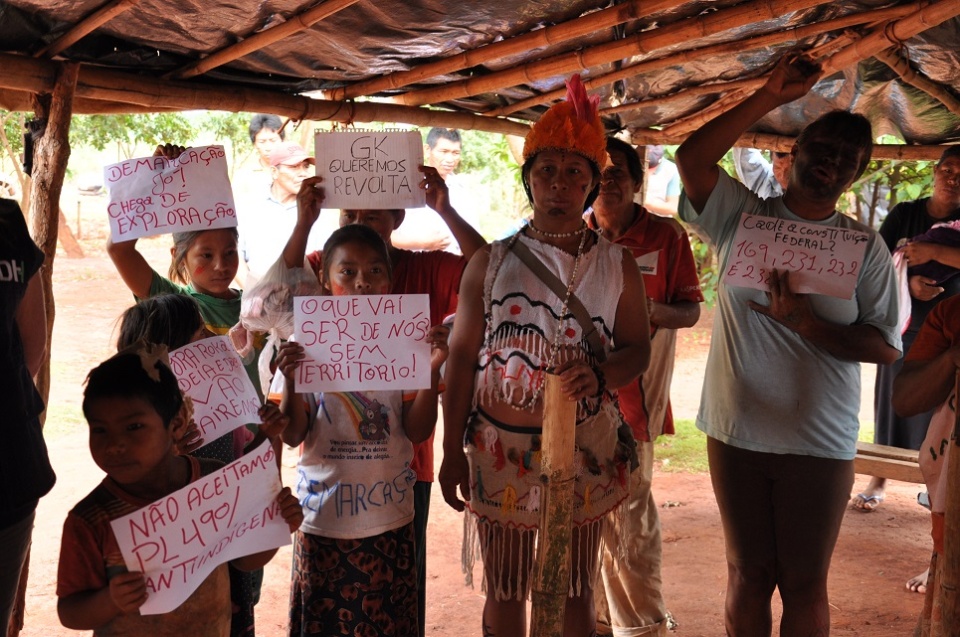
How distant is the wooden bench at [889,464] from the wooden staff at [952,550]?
257cm

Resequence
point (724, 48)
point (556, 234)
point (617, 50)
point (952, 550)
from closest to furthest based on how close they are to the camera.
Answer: point (952, 550) < point (556, 234) < point (617, 50) < point (724, 48)

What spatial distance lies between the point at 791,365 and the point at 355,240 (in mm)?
1411

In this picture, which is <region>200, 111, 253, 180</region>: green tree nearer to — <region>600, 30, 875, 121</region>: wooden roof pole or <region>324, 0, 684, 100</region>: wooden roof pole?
<region>600, 30, 875, 121</region>: wooden roof pole

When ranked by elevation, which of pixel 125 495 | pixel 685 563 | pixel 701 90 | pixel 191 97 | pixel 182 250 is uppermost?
pixel 701 90

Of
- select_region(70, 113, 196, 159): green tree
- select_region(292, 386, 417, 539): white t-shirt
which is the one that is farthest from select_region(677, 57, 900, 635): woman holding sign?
select_region(70, 113, 196, 159): green tree

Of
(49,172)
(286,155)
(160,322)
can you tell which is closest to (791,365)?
(160,322)

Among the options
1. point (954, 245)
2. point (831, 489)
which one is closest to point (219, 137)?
point (954, 245)

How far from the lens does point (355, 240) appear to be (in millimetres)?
2770

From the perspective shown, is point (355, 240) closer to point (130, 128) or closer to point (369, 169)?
point (369, 169)

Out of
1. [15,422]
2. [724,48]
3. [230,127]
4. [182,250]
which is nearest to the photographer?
[15,422]

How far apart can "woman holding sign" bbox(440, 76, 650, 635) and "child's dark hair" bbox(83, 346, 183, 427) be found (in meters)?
0.84

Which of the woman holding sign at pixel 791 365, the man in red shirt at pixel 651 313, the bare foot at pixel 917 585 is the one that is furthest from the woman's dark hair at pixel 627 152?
the bare foot at pixel 917 585

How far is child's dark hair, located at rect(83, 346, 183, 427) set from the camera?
77.3 inches

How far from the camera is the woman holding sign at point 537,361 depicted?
2.55 meters
